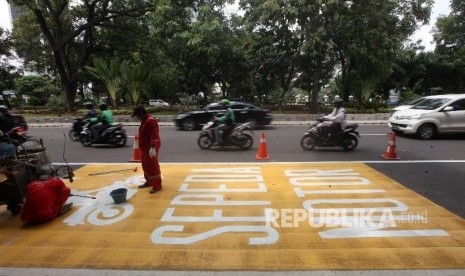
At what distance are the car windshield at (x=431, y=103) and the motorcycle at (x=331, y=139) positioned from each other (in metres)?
4.50

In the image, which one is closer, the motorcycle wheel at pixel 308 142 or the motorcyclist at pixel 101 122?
the motorcycle wheel at pixel 308 142

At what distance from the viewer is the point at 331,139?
10.5 m

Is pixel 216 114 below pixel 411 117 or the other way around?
the other way around

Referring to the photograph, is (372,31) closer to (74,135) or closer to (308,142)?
(308,142)

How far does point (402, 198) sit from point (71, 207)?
5.67 metres

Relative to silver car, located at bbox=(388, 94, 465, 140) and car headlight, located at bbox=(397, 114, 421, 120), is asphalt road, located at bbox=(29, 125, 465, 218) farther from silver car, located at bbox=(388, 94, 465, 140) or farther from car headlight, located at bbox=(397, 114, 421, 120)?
car headlight, located at bbox=(397, 114, 421, 120)

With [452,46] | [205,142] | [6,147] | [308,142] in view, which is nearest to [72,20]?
[205,142]

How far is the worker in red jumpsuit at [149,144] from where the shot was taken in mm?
6262

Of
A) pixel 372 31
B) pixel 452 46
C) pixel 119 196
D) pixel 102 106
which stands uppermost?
pixel 452 46

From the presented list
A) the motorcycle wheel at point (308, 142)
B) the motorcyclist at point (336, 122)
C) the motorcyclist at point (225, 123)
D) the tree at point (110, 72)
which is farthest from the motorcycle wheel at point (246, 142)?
the tree at point (110, 72)

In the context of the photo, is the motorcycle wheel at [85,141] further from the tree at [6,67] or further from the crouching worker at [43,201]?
the tree at [6,67]

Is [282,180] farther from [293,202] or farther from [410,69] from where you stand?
[410,69]

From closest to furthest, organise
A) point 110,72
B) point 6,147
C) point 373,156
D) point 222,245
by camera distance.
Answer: point 222,245
point 6,147
point 373,156
point 110,72

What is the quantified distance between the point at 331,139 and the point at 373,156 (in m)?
1.33
